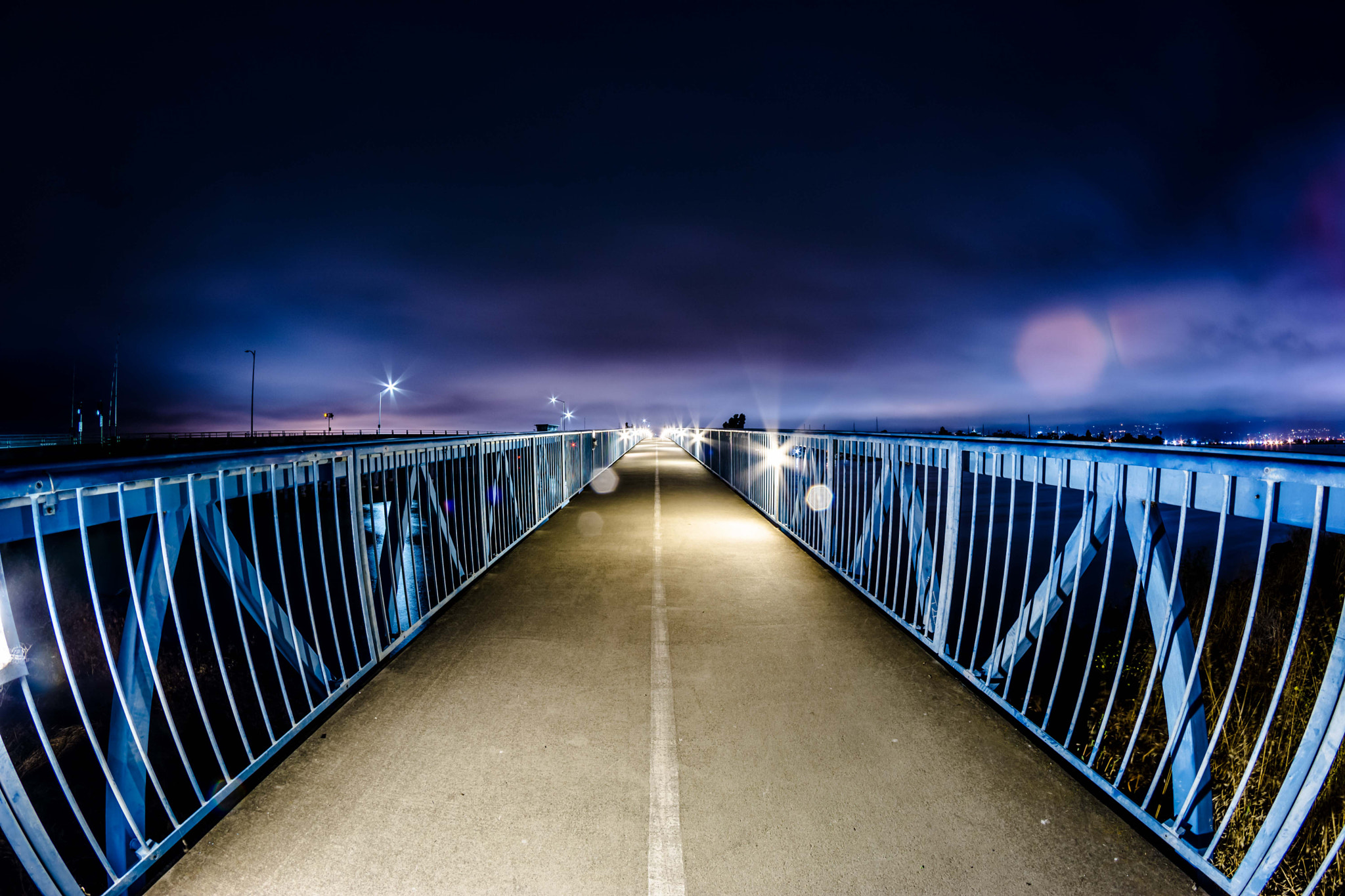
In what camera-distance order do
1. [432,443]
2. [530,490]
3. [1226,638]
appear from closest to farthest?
[432,443]
[530,490]
[1226,638]

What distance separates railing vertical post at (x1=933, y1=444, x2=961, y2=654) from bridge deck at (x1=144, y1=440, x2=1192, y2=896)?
205 millimetres

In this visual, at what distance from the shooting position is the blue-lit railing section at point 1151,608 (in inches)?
87.7

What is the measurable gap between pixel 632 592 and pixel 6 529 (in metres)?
4.12

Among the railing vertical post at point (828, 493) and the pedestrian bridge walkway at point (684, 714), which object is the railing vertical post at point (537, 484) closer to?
the pedestrian bridge walkway at point (684, 714)

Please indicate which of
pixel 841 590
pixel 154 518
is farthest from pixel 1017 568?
pixel 154 518

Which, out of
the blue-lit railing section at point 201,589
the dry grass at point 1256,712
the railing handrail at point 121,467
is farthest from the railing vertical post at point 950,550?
the railing handrail at point 121,467

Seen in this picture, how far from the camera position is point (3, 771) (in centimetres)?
205

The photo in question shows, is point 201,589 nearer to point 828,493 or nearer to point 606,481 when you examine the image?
point 828,493

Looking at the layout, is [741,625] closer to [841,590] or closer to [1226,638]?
[841,590]

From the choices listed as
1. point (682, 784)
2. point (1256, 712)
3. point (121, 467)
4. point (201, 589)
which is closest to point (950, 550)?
point (682, 784)

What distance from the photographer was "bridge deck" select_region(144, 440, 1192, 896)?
7.79 feet

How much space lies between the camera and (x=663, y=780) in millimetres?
2869

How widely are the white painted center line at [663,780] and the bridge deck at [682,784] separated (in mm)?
44

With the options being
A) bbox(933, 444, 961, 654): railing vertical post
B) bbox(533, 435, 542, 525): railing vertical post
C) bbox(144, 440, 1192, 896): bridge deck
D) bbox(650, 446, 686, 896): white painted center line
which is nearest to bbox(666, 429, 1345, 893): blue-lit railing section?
bbox(933, 444, 961, 654): railing vertical post
